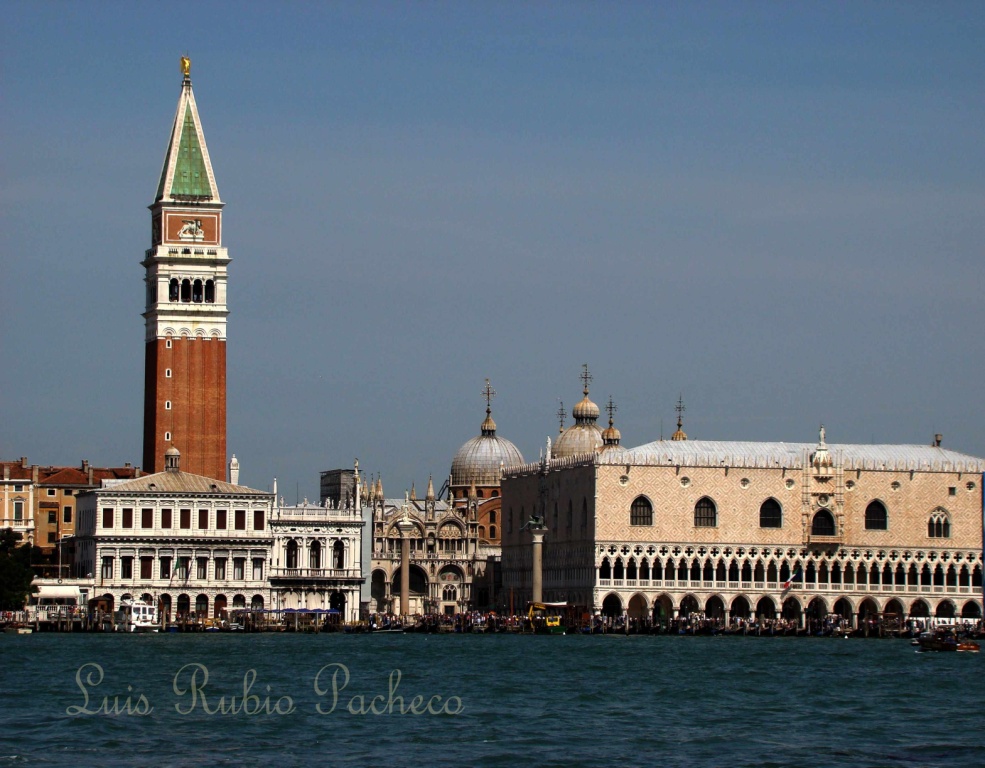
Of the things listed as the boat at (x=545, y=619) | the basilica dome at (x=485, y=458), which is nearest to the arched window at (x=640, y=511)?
the boat at (x=545, y=619)

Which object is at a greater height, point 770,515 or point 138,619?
point 770,515

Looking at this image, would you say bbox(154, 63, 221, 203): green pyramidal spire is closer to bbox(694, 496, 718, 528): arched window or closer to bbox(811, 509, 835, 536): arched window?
bbox(694, 496, 718, 528): arched window

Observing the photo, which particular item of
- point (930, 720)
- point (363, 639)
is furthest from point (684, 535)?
point (930, 720)

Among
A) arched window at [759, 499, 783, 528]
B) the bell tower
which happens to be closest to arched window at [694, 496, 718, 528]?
arched window at [759, 499, 783, 528]

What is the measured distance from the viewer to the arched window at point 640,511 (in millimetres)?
117125

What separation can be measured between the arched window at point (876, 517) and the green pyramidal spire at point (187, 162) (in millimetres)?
38333

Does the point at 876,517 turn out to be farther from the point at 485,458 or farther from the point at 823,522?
the point at 485,458

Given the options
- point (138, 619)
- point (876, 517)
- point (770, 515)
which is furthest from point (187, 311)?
point (876, 517)

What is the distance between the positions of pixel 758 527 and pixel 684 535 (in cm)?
389

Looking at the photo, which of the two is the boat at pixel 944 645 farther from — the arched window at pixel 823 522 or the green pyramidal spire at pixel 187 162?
the green pyramidal spire at pixel 187 162

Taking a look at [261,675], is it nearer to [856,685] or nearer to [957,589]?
[856,685]

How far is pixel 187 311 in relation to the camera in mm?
123438

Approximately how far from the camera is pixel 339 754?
4488 centimetres

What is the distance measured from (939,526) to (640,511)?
15648mm
